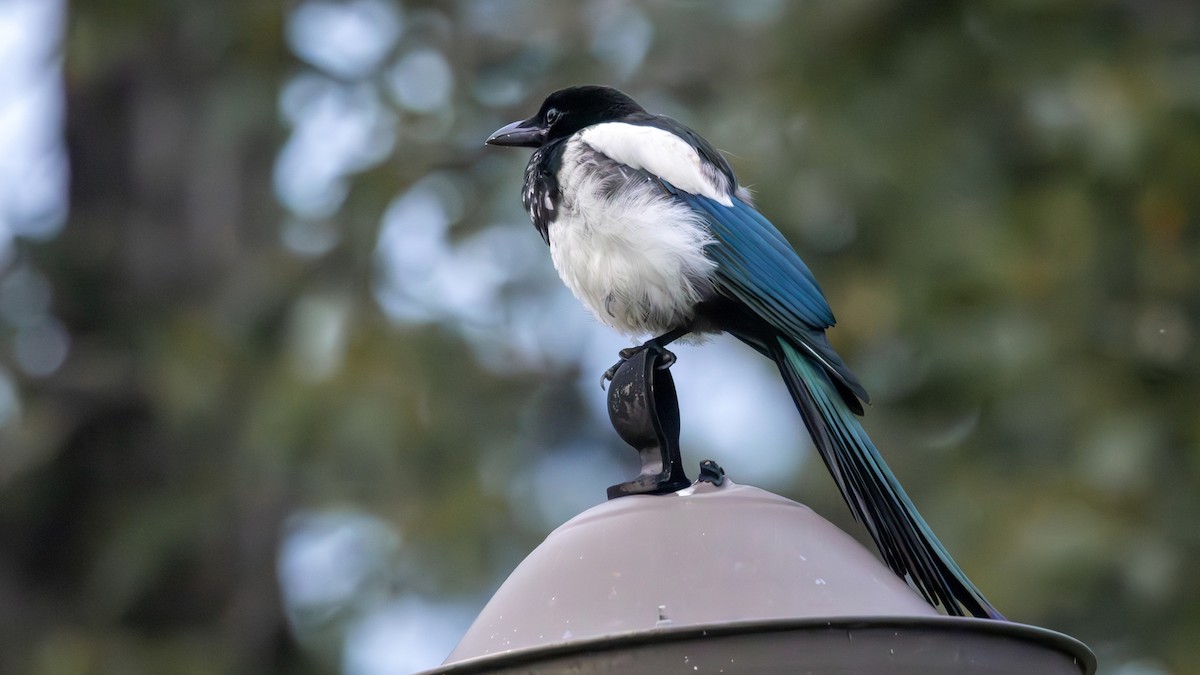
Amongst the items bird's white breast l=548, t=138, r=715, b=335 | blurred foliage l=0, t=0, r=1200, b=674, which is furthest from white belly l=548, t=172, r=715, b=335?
blurred foliage l=0, t=0, r=1200, b=674

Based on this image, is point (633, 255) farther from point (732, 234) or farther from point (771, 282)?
point (771, 282)

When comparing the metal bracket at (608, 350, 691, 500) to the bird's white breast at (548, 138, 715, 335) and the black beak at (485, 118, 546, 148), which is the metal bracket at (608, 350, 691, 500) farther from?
the black beak at (485, 118, 546, 148)

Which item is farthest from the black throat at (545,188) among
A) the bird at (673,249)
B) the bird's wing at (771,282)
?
the bird's wing at (771,282)

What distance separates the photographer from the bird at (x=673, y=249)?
8.13ft

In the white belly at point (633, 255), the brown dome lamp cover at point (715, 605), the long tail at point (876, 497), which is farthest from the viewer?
the white belly at point (633, 255)

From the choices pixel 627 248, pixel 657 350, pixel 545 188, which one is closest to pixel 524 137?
pixel 545 188

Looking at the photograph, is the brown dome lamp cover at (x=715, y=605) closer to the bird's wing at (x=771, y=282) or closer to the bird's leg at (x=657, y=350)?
the bird's leg at (x=657, y=350)

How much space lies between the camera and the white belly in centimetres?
270

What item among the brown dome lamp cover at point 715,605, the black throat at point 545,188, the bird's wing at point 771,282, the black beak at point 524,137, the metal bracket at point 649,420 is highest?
the black beak at point 524,137

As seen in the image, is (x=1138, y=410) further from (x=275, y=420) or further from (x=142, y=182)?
(x=142, y=182)

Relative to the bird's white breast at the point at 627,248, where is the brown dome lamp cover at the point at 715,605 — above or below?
below

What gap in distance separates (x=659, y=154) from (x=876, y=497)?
96cm

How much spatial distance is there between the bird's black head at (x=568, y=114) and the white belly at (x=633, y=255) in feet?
1.08

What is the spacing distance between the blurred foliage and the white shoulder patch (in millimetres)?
1649
